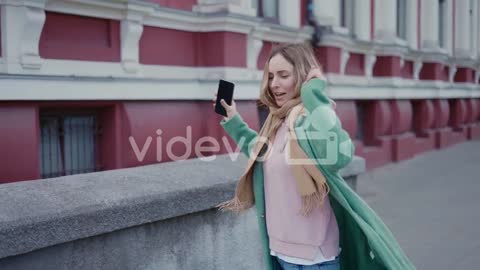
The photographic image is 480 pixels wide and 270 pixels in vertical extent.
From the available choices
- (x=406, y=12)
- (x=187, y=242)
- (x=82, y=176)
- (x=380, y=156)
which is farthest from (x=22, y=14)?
(x=406, y=12)

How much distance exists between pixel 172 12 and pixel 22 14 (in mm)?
1876

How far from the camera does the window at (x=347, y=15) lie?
11.0 metres

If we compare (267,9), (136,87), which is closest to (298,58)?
(136,87)

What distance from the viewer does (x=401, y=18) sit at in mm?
13641

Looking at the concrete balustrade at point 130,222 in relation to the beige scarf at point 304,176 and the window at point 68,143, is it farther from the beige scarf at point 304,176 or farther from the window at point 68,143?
the window at point 68,143

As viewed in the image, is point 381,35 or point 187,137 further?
point 381,35

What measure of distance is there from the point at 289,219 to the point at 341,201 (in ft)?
0.76

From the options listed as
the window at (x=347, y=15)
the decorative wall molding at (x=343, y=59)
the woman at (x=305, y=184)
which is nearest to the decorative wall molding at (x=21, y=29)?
the woman at (x=305, y=184)

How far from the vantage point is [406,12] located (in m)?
13.6

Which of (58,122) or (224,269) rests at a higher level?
(58,122)

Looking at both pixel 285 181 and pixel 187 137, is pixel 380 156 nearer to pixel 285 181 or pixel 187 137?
pixel 187 137

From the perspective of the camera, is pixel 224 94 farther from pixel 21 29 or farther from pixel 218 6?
pixel 218 6

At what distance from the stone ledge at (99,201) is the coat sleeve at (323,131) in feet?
4.28

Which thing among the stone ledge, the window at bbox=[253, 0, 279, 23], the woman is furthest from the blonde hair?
the window at bbox=[253, 0, 279, 23]
